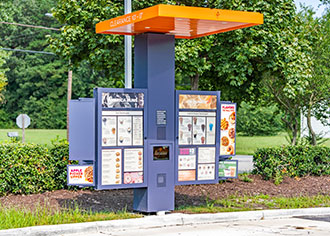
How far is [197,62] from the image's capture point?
18875 millimetres

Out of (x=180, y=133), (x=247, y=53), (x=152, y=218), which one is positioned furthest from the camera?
(x=247, y=53)

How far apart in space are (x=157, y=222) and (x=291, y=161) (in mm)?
6489

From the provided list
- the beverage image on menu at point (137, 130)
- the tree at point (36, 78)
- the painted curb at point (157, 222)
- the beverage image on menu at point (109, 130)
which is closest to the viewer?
the painted curb at point (157, 222)

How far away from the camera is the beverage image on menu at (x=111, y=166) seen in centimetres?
998

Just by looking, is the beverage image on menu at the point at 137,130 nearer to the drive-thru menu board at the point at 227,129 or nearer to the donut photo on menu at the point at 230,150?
the drive-thru menu board at the point at 227,129

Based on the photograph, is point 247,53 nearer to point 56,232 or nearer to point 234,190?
point 234,190

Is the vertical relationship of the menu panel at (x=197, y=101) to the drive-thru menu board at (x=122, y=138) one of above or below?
above

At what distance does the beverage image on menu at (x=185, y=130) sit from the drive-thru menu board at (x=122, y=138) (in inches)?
34.1

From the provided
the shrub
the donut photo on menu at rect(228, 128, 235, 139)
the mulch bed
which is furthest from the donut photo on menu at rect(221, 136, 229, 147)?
the shrub

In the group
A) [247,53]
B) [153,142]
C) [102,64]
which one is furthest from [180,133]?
[102,64]

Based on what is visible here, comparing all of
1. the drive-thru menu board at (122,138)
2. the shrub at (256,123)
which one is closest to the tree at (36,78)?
the shrub at (256,123)

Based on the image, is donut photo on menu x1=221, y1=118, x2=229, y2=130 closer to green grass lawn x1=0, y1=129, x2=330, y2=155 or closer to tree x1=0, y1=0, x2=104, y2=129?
green grass lawn x1=0, y1=129, x2=330, y2=155

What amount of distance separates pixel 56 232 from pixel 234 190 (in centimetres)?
574

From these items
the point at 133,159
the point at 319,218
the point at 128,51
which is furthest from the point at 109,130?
the point at 128,51
